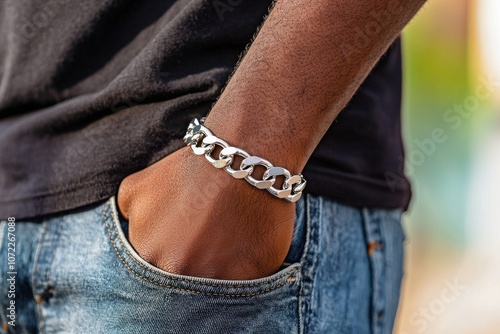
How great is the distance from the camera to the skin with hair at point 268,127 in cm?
95

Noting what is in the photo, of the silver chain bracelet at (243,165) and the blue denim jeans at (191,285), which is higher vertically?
the silver chain bracelet at (243,165)

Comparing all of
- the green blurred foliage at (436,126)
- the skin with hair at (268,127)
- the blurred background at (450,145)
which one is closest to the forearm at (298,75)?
the skin with hair at (268,127)

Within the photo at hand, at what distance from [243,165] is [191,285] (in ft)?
0.70

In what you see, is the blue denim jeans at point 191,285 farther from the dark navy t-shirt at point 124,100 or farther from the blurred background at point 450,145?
the blurred background at point 450,145

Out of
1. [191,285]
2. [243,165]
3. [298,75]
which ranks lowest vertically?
[191,285]

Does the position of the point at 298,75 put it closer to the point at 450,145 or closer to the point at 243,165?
the point at 243,165

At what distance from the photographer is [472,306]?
384cm

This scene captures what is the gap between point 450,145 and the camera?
4.40 meters

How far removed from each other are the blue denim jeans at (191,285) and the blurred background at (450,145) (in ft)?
10.2

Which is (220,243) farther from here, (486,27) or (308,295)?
(486,27)

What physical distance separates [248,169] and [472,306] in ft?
11.1

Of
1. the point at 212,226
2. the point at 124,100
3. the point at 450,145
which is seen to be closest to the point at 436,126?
the point at 450,145

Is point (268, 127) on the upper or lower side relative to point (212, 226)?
upper

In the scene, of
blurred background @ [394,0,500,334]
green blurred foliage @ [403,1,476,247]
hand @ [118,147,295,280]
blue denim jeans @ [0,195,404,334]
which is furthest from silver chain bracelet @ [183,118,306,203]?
green blurred foliage @ [403,1,476,247]
